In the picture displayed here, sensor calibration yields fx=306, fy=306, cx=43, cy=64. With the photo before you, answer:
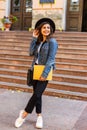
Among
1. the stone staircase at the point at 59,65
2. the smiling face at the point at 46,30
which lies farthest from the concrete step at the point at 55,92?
the smiling face at the point at 46,30

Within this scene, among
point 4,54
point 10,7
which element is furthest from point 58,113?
point 10,7

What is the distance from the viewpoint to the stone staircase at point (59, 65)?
719cm

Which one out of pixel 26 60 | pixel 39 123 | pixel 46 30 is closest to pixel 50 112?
pixel 39 123

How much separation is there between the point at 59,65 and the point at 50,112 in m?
2.69

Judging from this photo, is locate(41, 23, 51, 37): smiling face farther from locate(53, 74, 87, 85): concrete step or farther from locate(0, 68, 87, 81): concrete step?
locate(0, 68, 87, 81): concrete step

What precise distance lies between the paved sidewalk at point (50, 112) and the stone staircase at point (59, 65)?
1.38 feet

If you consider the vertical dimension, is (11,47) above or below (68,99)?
above

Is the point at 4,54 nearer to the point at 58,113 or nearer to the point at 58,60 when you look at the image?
the point at 58,60

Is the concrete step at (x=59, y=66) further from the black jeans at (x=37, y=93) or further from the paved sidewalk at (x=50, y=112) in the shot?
the black jeans at (x=37, y=93)

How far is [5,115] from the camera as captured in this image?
18.3 ft

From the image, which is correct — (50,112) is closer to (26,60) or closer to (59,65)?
(59,65)

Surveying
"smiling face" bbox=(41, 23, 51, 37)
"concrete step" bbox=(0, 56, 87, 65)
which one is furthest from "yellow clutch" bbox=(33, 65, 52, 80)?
"concrete step" bbox=(0, 56, 87, 65)

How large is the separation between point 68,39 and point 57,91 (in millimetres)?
3297

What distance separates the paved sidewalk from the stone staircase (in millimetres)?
422
